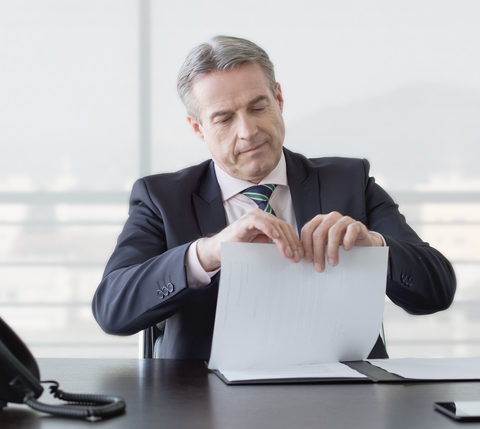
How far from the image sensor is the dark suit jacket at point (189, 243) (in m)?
1.64

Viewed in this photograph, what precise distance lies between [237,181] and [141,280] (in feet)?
1.53

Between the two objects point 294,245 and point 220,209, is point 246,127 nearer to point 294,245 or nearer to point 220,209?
point 220,209

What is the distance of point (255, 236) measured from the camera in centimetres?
146

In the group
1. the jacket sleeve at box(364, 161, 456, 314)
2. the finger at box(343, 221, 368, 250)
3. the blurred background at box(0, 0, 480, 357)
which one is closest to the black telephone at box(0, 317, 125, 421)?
the finger at box(343, 221, 368, 250)

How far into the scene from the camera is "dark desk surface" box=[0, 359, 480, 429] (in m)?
0.93

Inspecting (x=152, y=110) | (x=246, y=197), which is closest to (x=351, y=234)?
(x=246, y=197)

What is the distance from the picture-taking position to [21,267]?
4.63m

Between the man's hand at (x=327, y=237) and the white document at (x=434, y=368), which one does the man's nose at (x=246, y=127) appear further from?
the white document at (x=434, y=368)

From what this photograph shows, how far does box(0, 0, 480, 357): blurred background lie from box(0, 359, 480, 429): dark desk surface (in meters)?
3.27

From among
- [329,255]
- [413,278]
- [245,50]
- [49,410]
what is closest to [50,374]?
[49,410]

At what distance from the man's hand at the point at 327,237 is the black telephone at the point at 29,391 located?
48 centimetres

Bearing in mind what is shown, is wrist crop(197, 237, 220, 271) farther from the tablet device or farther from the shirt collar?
the tablet device

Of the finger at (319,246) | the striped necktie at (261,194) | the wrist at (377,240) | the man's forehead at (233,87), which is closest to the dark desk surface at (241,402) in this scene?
the finger at (319,246)

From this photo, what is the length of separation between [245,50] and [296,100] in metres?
2.75
